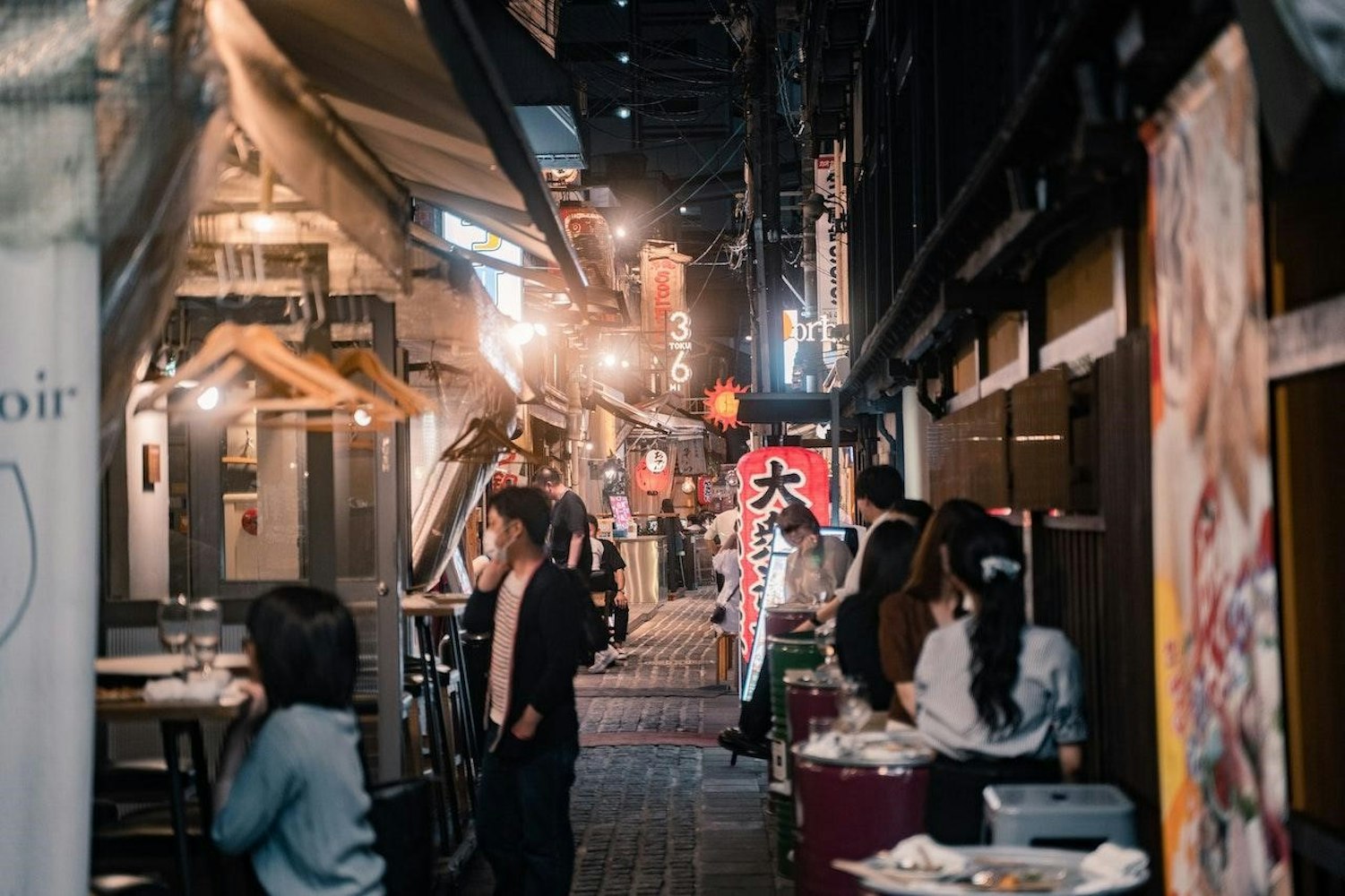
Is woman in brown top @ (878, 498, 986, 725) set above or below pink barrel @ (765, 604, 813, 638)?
above

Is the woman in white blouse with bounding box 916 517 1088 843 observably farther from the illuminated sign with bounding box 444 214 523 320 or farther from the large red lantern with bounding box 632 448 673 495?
the large red lantern with bounding box 632 448 673 495

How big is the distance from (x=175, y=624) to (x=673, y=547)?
38383 millimetres

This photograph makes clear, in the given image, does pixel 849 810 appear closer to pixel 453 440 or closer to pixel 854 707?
pixel 854 707

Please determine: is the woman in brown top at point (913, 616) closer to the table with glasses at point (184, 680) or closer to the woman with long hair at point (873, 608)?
the woman with long hair at point (873, 608)

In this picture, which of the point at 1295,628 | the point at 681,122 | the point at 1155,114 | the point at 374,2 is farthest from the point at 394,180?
the point at 681,122

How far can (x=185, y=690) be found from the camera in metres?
6.04

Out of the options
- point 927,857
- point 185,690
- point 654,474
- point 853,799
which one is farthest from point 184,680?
point 654,474

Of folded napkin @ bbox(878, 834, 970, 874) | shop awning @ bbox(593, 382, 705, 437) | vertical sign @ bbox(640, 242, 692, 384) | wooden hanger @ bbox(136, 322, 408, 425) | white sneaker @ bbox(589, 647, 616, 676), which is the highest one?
vertical sign @ bbox(640, 242, 692, 384)

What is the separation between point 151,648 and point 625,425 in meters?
48.1

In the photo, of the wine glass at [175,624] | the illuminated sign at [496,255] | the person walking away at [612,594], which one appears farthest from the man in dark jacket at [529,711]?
the person walking away at [612,594]

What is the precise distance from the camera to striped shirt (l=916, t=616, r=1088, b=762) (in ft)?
19.9

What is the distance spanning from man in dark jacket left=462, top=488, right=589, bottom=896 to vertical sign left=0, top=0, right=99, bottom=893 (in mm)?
4132

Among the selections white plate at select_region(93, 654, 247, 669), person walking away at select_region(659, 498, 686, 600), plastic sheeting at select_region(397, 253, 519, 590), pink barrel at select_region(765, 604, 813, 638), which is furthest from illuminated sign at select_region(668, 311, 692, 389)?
white plate at select_region(93, 654, 247, 669)

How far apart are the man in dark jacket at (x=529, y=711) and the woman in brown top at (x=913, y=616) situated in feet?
5.41
